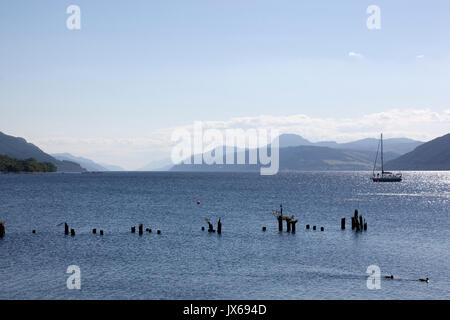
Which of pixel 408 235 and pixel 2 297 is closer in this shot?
pixel 2 297

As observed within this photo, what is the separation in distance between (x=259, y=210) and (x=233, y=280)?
6351cm

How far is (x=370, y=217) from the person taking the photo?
89.7m

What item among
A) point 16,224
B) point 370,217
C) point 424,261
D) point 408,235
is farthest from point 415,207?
point 16,224

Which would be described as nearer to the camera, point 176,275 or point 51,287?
point 51,287

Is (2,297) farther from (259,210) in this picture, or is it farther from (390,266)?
(259,210)

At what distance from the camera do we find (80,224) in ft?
252

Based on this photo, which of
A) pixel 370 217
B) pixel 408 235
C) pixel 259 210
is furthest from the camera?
pixel 259 210

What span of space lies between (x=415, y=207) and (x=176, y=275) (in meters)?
88.6
